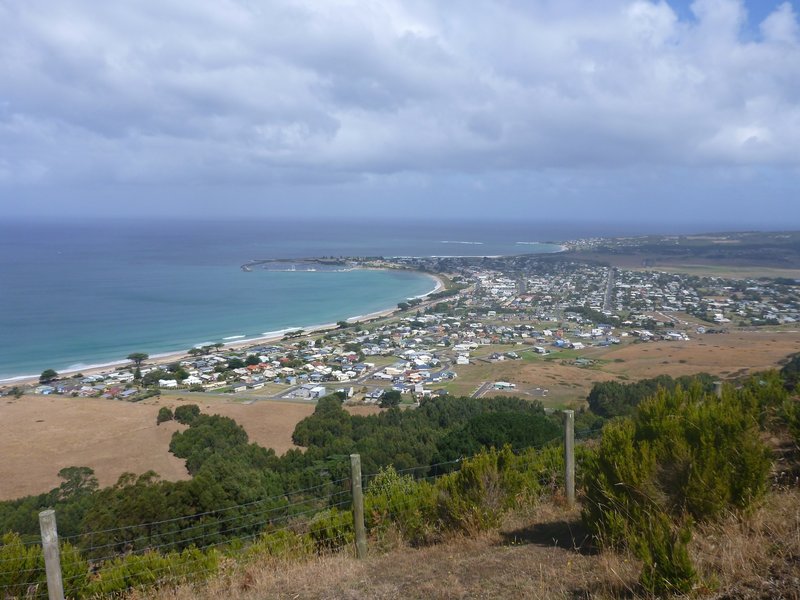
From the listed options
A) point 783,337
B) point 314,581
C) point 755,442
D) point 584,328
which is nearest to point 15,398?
point 314,581

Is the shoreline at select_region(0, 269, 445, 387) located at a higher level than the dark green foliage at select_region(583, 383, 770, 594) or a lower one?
lower

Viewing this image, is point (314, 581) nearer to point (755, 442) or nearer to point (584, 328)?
point (755, 442)

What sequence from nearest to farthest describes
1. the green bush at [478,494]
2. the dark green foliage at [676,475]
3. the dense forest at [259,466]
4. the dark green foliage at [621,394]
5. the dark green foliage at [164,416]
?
1. the dark green foliage at [676,475]
2. the green bush at [478,494]
3. the dense forest at [259,466]
4. the dark green foliage at [621,394]
5. the dark green foliage at [164,416]

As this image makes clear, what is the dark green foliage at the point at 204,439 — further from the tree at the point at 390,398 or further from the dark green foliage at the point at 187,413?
the tree at the point at 390,398

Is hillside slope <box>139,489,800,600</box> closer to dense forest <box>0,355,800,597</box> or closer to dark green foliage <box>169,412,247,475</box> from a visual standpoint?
dense forest <box>0,355,800,597</box>

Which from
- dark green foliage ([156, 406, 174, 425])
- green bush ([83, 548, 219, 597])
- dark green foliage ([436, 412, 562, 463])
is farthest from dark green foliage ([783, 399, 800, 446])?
dark green foliage ([156, 406, 174, 425])

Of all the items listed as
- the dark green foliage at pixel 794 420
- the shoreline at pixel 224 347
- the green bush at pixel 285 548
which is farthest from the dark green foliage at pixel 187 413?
the dark green foliage at pixel 794 420
